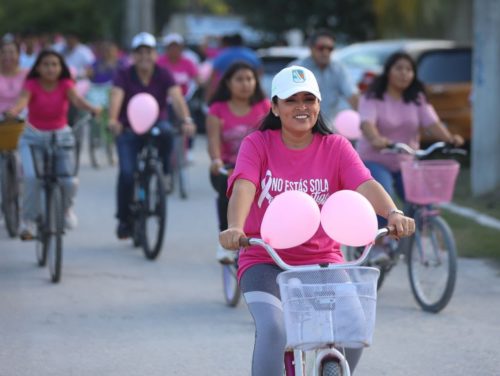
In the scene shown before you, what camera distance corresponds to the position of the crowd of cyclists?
5.21m

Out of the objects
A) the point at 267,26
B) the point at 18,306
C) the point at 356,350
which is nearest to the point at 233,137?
the point at 18,306

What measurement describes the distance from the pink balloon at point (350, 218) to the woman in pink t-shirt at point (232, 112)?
4115 millimetres

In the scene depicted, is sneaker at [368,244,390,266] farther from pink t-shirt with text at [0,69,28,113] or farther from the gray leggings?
pink t-shirt with text at [0,69,28,113]

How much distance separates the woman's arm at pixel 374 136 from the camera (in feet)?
28.6

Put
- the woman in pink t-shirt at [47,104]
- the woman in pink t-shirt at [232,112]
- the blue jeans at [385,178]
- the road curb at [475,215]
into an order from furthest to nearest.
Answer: the road curb at [475,215] → the woman in pink t-shirt at [47,104] → the woman in pink t-shirt at [232,112] → the blue jeans at [385,178]

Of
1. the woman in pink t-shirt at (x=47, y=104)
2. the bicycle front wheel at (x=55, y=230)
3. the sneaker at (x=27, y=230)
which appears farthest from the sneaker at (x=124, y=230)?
the bicycle front wheel at (x=55, y=230)

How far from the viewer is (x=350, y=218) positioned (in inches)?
189

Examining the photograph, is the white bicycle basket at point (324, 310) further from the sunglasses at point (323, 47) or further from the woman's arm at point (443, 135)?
the sunglasses at point (323, 47)

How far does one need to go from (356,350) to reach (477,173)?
9659 mm

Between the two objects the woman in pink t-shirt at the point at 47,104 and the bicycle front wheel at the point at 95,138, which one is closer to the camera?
the woman in pink t-shirt at the point at 47,104

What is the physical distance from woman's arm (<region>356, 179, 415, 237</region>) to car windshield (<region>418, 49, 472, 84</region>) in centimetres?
1202

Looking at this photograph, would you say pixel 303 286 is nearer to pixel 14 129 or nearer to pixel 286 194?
pixel 286 194

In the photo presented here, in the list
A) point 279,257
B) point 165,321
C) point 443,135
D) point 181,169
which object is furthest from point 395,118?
point 181,169

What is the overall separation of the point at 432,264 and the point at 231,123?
1848 mm
